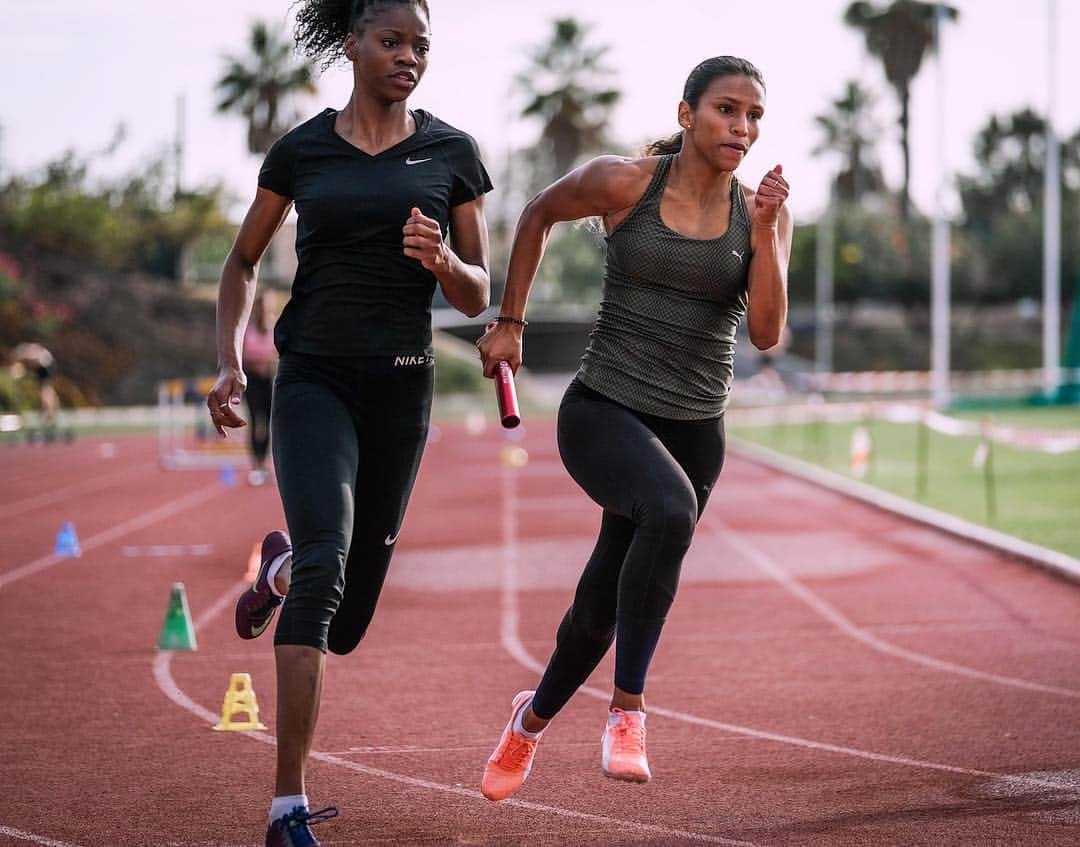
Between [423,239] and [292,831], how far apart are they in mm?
1557

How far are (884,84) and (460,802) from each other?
69608 millimetres

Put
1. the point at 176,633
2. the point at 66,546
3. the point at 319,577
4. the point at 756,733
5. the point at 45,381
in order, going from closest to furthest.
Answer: the point at 319,577 < the point at 756,733 < the point at 176,633 < the point at 66,546 < the point at 45,381

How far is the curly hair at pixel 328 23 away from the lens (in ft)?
16.5

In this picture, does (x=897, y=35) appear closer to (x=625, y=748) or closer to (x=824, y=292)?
(x=824, y=292)

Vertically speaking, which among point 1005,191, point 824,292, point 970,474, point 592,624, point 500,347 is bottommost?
point 970,474

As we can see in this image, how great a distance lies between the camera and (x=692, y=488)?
4.81 meters

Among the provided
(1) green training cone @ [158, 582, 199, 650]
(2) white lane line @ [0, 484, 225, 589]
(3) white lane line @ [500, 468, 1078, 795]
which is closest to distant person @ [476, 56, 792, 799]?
(3) white lane line @ [500, 468, 1078, 795]

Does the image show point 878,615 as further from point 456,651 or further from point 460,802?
point 460,802

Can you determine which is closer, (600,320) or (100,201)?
(600,320)

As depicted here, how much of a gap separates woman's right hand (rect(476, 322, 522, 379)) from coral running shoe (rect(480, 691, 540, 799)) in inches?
41.4

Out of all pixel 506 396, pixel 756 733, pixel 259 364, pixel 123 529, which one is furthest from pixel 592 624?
pixel 259 364

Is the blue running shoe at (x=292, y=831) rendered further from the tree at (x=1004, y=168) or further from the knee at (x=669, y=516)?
the tree at (x=1004, y=168)

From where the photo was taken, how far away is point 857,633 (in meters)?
9.35

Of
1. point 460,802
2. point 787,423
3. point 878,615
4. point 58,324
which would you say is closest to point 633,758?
point 460,802
